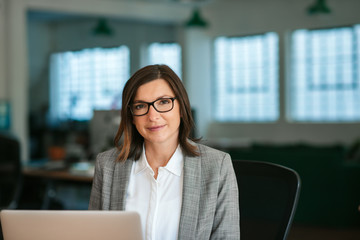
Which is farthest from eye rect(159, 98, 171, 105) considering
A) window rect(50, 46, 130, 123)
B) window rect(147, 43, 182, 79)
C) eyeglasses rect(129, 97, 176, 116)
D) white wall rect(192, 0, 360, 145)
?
window rect(50, 46, 130, 123)

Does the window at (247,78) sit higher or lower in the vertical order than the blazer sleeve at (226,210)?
higher

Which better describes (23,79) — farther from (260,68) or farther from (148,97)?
(148,97)

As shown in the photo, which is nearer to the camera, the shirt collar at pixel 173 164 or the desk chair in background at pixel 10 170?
the shirt collar at pixel 173 164

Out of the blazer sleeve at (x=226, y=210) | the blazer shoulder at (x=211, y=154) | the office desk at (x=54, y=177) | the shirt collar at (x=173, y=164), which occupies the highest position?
the blazer shoulder at (x=211, y=154)

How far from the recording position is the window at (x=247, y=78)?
8406 mm

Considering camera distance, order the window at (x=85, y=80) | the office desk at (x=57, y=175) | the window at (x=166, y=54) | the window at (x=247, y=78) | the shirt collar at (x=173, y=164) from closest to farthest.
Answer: the shirt collar at (x=173, y=164)
the office desk at (x=57, y=175)
the window at (x=247, y=78)
the window at (x=166, y=54)
the window at (x=85, y=80)

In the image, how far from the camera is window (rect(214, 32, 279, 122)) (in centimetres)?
841

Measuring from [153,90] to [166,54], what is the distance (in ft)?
25.0

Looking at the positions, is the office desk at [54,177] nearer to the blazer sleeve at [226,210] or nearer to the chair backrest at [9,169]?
the chair backrest at [9,169]

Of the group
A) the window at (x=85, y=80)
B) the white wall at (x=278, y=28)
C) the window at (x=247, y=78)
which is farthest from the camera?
the window at (x=85, y=80)

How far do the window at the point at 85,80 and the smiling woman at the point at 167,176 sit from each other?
776 cm

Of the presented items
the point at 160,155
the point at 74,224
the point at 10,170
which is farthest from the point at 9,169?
the point at 74,224

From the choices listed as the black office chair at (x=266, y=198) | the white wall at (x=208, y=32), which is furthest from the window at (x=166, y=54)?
the black office chair at (x=266, y=198)

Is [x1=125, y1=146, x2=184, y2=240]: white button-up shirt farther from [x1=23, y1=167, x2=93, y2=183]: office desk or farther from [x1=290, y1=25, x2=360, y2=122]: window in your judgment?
[x1=290, y1=25, x2=360, y2=122]: window
